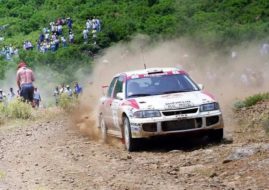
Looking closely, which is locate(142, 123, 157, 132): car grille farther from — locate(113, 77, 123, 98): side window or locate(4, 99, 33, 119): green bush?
locate(4, 99, 33, 119): green bush

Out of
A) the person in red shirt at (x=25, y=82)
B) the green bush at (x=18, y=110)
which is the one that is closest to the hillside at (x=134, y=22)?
the person in red shirt at (x=25, y=82)

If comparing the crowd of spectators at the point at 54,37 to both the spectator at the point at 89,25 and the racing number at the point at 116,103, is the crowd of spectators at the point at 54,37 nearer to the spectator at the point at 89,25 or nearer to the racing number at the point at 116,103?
the spectator at the point at 89,25

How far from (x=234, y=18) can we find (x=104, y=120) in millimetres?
41752

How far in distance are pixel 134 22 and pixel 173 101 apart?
154 feet

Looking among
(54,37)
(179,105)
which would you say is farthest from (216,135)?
(54,37)

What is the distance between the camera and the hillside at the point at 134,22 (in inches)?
1981

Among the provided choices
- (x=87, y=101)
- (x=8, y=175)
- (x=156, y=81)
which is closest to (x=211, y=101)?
(x=156, y=81)

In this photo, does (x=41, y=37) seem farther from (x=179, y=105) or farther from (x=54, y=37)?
(x=179, y=105)

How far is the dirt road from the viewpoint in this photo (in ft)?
31.8

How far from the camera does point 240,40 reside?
157ft

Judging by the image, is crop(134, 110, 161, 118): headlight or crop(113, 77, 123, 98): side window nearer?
crop(134, 110, 161, 118): headlight

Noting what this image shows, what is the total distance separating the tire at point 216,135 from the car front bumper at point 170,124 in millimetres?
323

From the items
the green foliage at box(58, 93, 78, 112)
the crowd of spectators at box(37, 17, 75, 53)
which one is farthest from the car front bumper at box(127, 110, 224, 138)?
the crowd of spectators at box(37, 17, 75, 53)

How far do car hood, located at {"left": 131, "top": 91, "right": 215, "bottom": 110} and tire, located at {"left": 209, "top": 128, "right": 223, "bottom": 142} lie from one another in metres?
0.53
